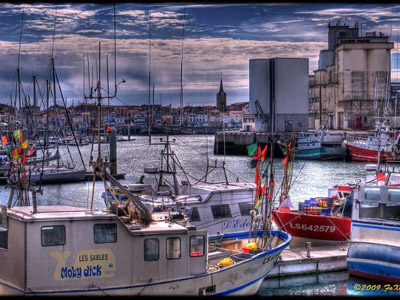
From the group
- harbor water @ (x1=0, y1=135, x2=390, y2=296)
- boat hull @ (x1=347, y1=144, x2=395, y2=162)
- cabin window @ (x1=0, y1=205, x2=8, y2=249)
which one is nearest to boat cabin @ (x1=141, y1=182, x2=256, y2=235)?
harbor water @ (x1=0, y1=135, x2=390, y2=296)

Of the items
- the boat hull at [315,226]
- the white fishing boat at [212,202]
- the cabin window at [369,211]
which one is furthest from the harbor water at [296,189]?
the boat hull at [315,226]

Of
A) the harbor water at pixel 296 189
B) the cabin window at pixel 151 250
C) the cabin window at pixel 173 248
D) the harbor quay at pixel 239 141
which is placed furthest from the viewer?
the harbor quay at pixel 239 141

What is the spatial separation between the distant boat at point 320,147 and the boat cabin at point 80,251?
51.9m

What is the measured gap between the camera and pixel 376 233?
1182cm

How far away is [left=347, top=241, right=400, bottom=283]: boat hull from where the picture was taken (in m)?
11.6

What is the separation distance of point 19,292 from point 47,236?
2.76 ft

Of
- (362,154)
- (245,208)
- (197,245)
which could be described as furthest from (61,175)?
(197,245)

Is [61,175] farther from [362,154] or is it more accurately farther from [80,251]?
[80,251]

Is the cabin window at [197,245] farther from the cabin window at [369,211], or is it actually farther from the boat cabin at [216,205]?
the boat cabin at [216,205]

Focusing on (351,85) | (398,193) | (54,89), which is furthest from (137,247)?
(351,85)

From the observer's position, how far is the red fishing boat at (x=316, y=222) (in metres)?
15.3

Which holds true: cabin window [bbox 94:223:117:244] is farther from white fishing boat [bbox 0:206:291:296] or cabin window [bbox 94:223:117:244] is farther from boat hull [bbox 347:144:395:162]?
boat hull [bbox 347:144:395:162]

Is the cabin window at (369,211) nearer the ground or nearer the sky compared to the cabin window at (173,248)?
nearer the sky

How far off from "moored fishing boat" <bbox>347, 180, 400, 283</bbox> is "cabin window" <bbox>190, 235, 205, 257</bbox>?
12.4 ft
